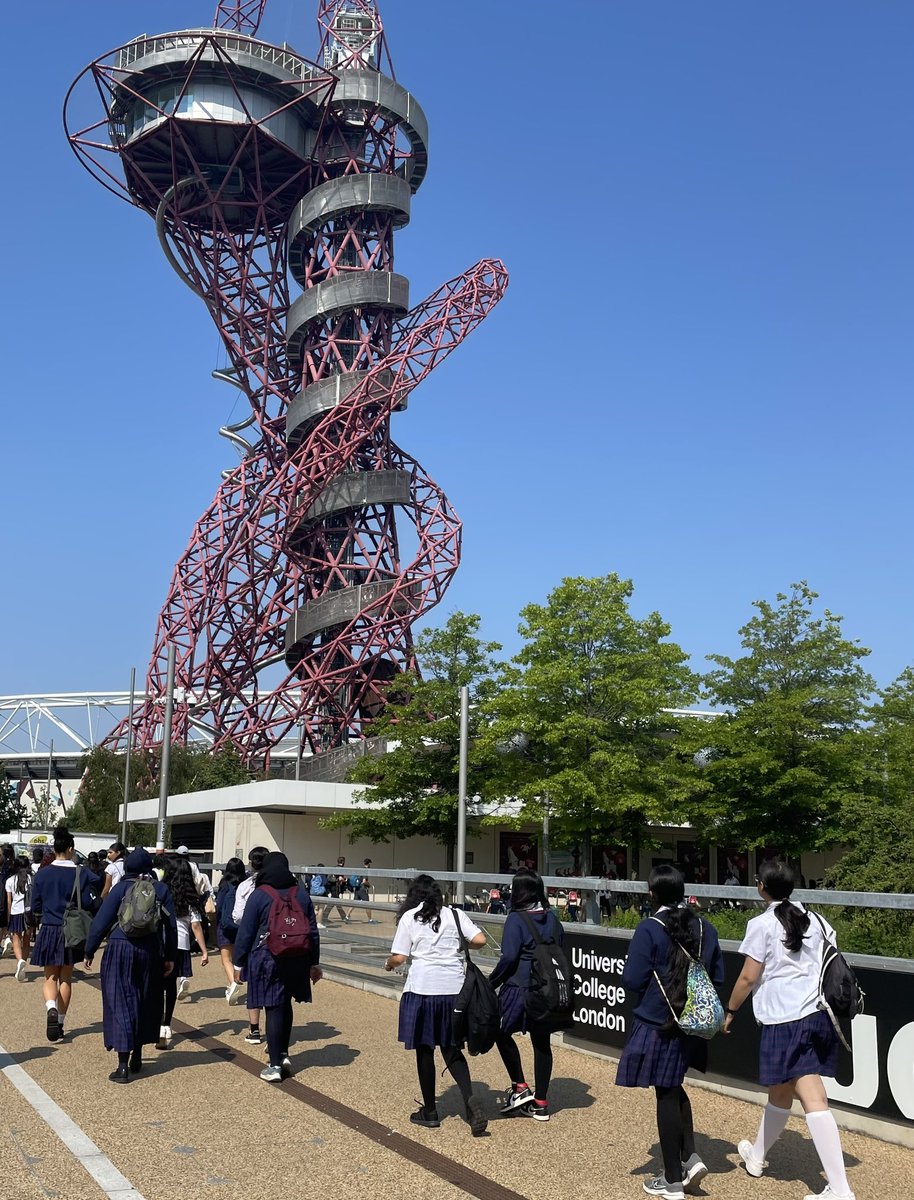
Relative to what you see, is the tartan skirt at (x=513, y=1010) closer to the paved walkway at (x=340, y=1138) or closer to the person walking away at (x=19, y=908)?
the paved walkway at (x=340, y=1138)

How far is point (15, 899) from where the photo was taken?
59.0 feet

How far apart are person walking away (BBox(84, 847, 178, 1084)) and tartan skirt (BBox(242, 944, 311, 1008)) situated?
2.41ft

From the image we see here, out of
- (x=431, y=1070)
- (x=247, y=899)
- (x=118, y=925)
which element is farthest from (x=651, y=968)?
(x=118, y=925)

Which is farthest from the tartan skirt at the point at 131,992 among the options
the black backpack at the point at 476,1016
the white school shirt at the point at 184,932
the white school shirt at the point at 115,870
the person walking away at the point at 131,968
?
the white school shirt at the point at 115,870

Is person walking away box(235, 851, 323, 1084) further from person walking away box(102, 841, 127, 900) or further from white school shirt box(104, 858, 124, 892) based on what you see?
white school shirt box(104, 858, 124, 892)

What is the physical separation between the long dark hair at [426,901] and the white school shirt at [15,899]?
35.8 ft

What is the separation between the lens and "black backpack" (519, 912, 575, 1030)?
816cm

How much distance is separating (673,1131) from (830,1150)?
2.63 ft

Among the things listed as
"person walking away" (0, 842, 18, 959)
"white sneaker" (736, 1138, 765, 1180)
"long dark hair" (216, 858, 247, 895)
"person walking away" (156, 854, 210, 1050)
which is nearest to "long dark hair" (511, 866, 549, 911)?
"white sneaker" (736, 1138, 765, 1180)

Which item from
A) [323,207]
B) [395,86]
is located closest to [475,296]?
[323,207]

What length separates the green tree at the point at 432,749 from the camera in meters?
39.0

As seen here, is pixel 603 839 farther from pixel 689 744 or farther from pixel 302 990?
pixel 302 990

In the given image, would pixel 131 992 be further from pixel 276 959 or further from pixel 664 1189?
pixel 664 1189

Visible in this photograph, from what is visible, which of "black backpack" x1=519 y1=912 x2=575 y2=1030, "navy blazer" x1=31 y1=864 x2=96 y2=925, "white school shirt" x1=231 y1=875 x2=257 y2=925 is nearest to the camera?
"black backpack" x1=519 y1=912 x2=575 y2=1030
